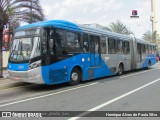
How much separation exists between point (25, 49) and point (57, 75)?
6.18ft

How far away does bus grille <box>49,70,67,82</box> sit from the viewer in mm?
12353

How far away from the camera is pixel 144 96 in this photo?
34.7ft

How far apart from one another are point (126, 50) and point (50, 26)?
10386 mm

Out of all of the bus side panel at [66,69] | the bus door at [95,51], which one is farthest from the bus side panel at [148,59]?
the bus side panel at [66,69]

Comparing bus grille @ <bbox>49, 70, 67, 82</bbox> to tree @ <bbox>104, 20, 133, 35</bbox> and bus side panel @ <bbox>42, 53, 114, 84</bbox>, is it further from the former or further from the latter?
tree @ <bbox>104, 20, 133, 35</bbox>

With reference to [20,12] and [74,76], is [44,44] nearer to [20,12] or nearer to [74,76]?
[74,76]

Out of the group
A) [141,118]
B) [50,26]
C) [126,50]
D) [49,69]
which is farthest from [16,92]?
[126,50]

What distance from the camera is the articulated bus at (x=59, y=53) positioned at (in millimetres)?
12031

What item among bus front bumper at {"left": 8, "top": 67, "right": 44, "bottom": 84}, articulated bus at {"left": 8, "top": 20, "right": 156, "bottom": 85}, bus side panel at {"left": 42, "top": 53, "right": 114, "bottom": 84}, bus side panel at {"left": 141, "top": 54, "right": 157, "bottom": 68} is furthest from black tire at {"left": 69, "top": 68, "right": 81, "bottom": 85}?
bus side panel at {"left": 141, "top": 54, "right": 157, "bottom": 68}

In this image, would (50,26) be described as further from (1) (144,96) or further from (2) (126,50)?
(2) (126,50)

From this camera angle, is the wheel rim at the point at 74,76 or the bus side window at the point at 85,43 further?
the bus side window at the point at 85,43

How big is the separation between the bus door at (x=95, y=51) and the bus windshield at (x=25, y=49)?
4469 mm

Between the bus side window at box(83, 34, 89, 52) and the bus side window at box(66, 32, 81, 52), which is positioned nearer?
the bus side window at box(66, 32, 81, 52)

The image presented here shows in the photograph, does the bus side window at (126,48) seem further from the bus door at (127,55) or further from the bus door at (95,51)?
the bus door at (95,51)
